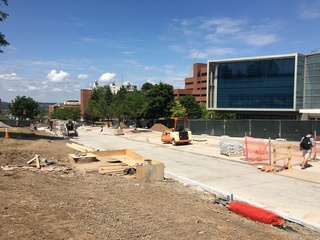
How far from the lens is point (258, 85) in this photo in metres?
69.6

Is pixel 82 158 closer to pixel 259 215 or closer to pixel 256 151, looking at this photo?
pixel 259 215

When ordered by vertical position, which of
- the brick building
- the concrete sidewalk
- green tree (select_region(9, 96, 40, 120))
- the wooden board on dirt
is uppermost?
the brick building

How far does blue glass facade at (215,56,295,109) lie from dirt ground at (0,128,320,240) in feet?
201

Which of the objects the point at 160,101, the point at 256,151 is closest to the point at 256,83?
the point at 160,101

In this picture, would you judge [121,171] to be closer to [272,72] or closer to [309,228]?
[309,228]

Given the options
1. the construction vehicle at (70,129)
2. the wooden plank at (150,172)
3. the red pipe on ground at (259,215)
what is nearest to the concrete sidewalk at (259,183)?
the red pipe on ground at (259,215)

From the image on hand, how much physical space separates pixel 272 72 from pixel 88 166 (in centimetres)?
6115

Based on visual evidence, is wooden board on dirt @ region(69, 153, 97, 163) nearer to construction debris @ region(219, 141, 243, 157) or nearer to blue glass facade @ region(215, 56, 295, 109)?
construction debris @ region(219, 141, 243, 157)

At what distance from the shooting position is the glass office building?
211 ft

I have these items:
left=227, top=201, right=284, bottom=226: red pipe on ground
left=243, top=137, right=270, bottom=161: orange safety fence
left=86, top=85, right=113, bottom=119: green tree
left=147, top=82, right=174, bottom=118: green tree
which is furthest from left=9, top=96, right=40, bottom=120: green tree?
left=227, top=201, right=284, bottom=226: red pipe on ground

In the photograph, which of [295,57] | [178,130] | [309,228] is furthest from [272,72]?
[309,228]

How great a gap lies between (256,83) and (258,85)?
67 cm

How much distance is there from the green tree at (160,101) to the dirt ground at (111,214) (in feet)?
195

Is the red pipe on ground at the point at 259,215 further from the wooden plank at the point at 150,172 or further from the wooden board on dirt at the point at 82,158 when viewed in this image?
the wooden board on dirt at the point at 82,158
